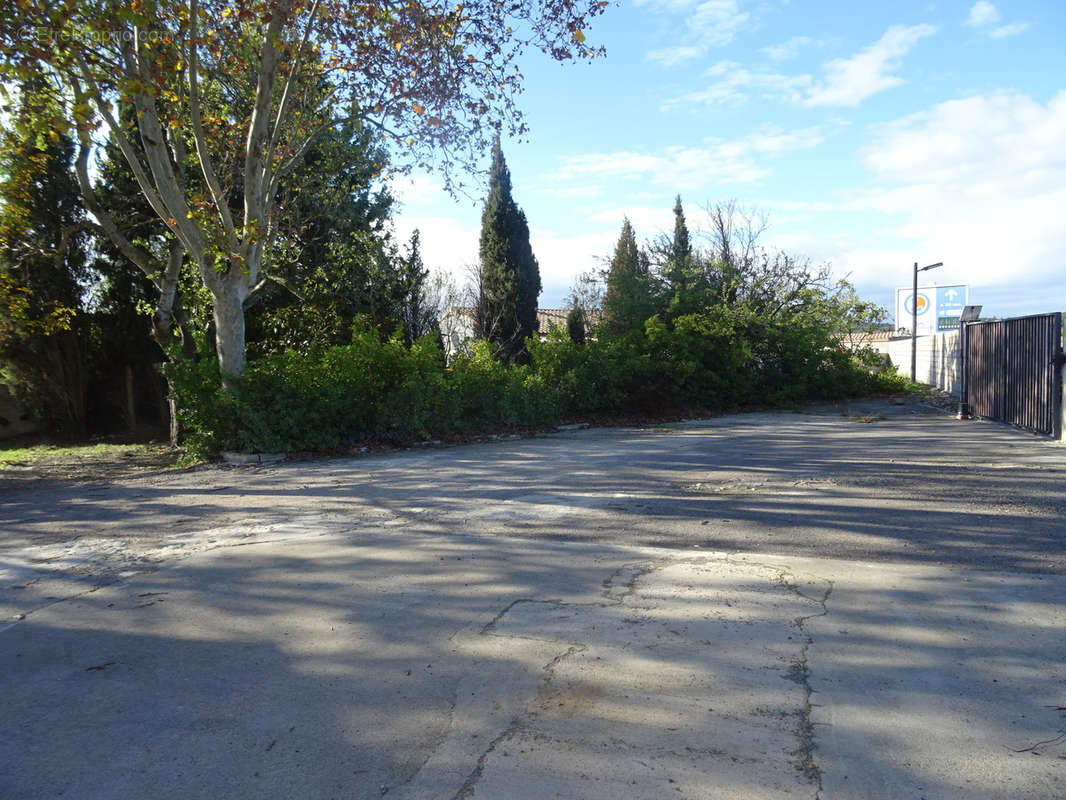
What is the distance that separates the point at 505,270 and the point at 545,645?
82.9ft

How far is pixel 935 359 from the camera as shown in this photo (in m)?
26.0

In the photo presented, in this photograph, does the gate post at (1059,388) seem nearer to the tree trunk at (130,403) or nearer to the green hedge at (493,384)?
the green hedge at (493,384)

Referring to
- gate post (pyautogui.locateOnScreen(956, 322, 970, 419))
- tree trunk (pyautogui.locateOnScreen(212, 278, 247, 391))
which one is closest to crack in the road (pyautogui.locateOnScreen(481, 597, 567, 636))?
tree trunk (pyautogui.locateOnScreen(212, 278, 247, 391))

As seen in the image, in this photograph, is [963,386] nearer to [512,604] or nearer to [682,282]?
[682,282]

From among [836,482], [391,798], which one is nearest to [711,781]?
[391,798]

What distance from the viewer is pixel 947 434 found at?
1323cm

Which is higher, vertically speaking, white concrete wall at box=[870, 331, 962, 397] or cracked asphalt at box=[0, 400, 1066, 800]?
white concrete wall at box=[870, 331, 962, 397]

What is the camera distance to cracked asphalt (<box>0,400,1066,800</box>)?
2875 millimetres

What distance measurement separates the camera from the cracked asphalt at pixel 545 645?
9.43 feet

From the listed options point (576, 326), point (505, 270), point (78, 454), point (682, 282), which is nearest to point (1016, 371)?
point (682, 282)

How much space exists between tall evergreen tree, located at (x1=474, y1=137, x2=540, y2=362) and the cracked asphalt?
2060cm

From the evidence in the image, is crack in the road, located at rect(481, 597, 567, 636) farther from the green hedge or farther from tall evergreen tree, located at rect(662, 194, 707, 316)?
tall evergreen tree, located at rect(662, 194, 707, 316)

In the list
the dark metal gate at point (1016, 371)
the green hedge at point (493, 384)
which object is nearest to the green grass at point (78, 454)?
the green hedge at point (493, 384)

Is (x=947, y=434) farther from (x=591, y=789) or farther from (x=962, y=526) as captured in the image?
(x=591, y=789)
